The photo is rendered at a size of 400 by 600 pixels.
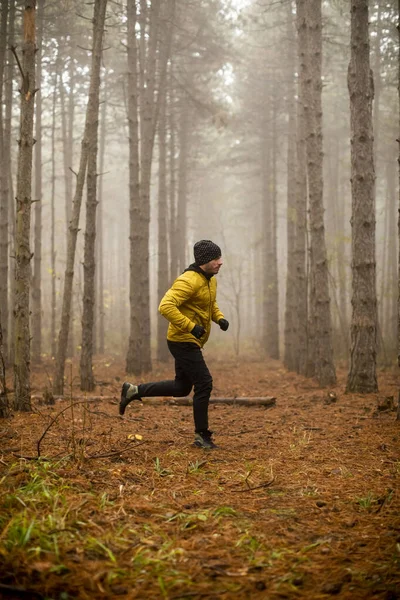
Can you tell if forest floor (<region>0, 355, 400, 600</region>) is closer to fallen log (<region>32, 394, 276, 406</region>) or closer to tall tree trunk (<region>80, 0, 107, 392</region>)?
fallen log (<region>32, 394, 276, 406</region>)

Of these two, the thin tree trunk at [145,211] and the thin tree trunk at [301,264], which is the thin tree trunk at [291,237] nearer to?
the thin tree trunk at [301,264]

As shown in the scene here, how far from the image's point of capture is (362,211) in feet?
29.7

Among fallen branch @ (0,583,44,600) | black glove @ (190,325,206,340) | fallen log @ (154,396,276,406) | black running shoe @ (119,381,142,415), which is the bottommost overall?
fallen log @ (154,396,276,406)

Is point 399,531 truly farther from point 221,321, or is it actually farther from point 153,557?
point 221,321

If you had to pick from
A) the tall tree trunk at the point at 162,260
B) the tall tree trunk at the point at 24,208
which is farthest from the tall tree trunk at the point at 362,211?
the tall tree trunk at the point at 162,260

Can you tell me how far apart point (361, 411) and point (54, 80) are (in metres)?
15.7

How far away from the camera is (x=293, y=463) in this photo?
486cm

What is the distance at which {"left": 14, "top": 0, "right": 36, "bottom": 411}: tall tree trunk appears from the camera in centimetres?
672

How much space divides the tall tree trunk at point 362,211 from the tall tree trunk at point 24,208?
5679 mm

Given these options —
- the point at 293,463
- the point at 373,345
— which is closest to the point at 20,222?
the point at 293,463

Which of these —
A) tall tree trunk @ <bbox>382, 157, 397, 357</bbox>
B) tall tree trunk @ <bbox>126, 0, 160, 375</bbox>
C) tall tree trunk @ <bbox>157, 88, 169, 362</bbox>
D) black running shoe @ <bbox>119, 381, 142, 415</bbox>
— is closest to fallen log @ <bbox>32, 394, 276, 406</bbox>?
black running shoe @ <bbox>119, 381, 142, 415</bbox>

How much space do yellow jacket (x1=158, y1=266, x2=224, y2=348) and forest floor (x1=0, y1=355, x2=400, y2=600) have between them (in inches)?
51.7

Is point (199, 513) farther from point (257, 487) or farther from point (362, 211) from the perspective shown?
point (362, 211)

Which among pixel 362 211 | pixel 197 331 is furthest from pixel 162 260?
pixel 197 331
